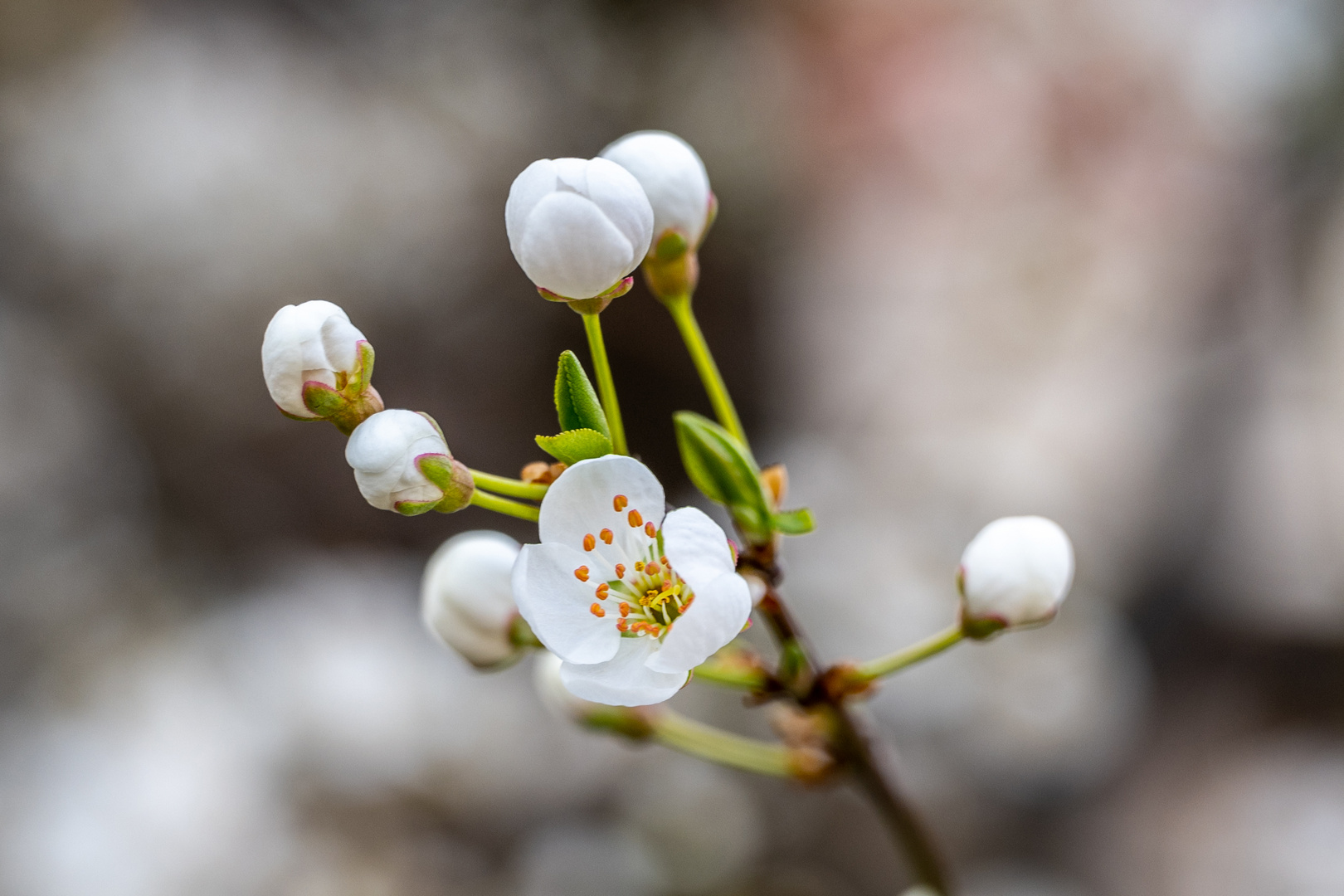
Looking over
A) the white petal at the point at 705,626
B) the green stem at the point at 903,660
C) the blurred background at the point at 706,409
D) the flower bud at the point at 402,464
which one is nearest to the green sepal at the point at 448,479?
the flower bud at the point at 402,464

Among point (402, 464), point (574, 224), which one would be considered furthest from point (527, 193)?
point (402, 464)

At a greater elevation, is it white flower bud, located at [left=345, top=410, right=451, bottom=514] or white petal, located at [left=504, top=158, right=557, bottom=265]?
white petal, located at [left=504, top=158, right=557, bottom=265]

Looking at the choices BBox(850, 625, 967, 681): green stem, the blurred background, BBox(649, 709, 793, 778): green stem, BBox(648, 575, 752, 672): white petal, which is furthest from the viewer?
the blurred background

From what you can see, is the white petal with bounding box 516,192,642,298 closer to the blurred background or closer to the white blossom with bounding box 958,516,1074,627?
the white blossom with bounding box 958,516,1074,627

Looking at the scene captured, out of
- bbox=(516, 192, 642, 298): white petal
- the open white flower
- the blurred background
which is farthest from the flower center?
the blurred background

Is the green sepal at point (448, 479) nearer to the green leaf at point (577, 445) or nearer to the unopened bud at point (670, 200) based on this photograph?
the green leaf at point (577, 445)

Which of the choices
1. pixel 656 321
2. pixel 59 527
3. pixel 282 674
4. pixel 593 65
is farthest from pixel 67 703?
pixel 593 65
